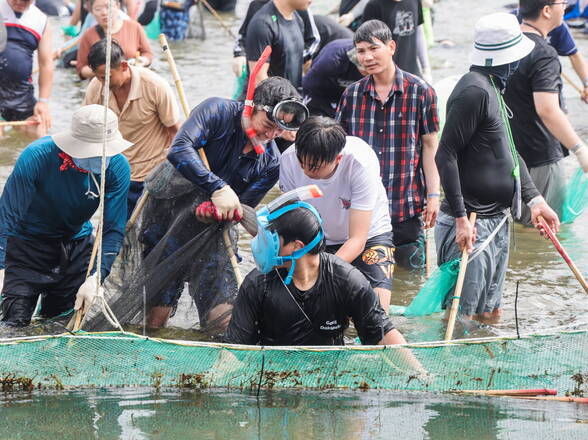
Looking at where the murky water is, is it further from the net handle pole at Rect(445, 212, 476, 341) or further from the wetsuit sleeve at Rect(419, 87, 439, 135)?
the wetsuit sleeve at Rect(419, 87, 439, 135)

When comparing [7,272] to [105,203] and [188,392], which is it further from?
[188,392]

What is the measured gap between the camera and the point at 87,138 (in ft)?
17.8

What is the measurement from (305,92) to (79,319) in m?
3.14

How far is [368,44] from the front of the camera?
642 centimetres

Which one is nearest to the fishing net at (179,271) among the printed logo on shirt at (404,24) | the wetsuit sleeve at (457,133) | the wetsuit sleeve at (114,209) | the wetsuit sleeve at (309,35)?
the wetsuit sleeve at (114,209)

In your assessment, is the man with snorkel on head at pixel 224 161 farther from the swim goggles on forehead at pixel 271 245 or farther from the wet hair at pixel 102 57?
the wet hair at pixel 102 57

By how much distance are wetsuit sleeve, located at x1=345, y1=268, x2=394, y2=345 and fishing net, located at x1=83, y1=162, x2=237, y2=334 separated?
1112 millimetres

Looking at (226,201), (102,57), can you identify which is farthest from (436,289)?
(102,57)

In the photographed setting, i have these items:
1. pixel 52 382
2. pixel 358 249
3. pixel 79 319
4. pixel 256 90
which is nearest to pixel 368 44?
pixel 256 90

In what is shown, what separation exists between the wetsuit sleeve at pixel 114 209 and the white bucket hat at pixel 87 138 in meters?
0.13

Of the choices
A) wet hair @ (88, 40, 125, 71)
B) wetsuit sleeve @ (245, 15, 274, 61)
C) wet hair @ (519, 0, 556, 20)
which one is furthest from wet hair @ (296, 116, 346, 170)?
wetsuit sleeve @ (245, 15, 274, 61)

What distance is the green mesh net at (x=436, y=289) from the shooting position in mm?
5820

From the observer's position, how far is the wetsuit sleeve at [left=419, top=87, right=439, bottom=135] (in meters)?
6.49

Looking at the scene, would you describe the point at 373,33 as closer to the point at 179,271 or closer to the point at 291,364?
the point at 179,271
